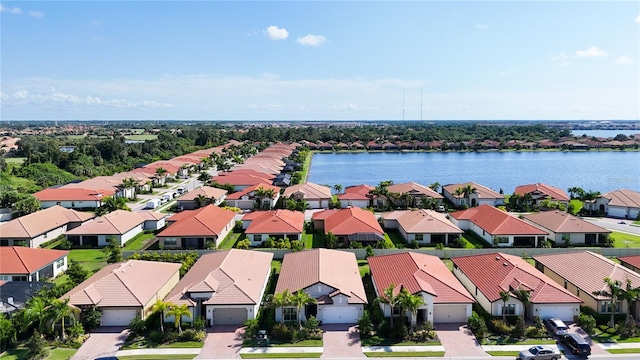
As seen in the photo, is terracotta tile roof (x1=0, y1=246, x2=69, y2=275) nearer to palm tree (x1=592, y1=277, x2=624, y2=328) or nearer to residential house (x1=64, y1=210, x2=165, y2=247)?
residential house (x1=64, y1=210, x2=165, y2=247)

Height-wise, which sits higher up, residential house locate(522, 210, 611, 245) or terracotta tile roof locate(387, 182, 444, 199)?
terracotta tile roof locate(387, 182, 444, 199)

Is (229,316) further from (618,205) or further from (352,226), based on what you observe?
(618,205)

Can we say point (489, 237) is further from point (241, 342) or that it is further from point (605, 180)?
point (605, 180)

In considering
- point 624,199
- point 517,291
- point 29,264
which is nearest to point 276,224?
point 29,264

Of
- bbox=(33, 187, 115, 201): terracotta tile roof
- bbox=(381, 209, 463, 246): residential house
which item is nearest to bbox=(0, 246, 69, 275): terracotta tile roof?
bbox=(33, 187, 115, 201): terracotta tile roof

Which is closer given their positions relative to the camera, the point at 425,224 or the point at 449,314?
the point at 449,314

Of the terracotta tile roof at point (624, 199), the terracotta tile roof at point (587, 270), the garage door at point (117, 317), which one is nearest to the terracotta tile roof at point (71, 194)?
the garage door at point (117, 317)

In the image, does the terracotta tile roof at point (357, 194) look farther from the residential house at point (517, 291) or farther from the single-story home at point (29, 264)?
the single-story home at point (29, 264)
